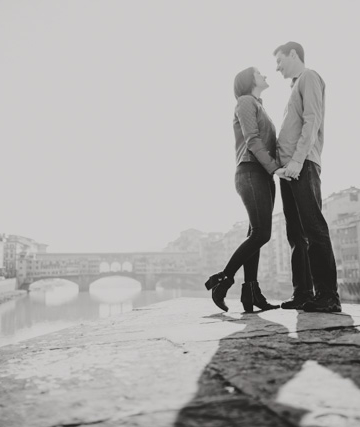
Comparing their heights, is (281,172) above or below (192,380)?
above

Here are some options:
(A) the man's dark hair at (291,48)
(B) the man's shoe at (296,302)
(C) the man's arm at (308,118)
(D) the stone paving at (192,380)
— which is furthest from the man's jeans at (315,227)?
(A) the man's dark hair at (291,48)

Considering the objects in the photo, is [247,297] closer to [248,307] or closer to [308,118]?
[248,307]

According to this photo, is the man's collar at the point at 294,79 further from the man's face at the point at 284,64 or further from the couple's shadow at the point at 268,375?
the couple's shadow at the point at 268,375

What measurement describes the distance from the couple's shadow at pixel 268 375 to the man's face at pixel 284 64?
1.79 meters

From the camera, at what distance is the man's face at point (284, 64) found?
8.37 ft

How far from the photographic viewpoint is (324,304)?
2.11 meters

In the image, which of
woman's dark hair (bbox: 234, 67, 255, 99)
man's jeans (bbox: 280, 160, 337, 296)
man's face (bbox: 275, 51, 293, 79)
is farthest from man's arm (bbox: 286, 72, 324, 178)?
woman's dark hair (bbox: 234, 67, 255, 99)

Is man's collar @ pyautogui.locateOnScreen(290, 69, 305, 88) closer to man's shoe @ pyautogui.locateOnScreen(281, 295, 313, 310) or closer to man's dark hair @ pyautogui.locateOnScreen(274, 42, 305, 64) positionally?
man's dark hair @ pyautogui.locateOnScreen(274, 42, 305, 64)

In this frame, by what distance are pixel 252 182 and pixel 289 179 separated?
0.79 ft

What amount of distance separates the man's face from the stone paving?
1.78 m

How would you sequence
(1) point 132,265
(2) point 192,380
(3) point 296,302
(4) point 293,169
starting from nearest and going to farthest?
(2) point 192,380
(4) point 293,169
(3) point 296,302
(1) point 132,265

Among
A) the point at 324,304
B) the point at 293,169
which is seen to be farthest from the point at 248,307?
the point at 293,169

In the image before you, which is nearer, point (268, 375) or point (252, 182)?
point (268, 375)

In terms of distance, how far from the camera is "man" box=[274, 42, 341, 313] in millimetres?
2202
